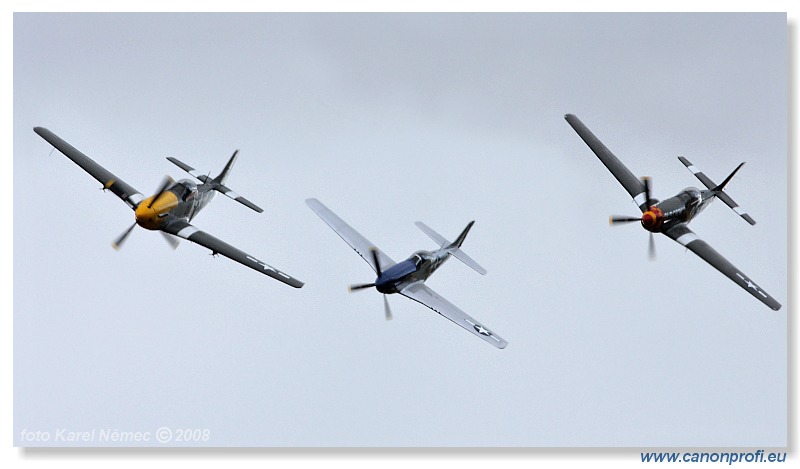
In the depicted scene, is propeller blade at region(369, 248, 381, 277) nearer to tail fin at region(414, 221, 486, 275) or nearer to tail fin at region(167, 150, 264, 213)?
tail fin at region(414, 221, 486, 275)

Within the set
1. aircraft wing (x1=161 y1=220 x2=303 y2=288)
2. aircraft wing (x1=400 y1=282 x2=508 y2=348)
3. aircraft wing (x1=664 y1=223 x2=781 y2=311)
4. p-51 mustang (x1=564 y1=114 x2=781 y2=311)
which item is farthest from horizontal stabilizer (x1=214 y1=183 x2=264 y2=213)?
aircraft wing (x1=664 y1=223 x2=781 y2=311)

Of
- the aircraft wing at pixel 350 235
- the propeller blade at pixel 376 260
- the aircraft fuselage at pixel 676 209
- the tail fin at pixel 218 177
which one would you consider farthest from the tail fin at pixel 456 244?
the tail fin at pixel 218 177

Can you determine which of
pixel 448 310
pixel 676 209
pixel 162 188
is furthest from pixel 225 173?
pixel 676 209

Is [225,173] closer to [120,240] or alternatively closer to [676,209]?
[120,240]

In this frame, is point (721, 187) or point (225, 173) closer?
point (721, 187)

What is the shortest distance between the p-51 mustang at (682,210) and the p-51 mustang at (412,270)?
3.25 m

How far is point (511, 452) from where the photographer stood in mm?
17438

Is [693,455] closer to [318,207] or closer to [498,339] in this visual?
[498,339]

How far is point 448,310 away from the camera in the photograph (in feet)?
56.2

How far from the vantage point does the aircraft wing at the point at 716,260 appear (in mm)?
16594

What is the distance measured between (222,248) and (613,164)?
26.4 feet

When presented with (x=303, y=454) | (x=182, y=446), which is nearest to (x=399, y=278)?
(x=303, y=454)

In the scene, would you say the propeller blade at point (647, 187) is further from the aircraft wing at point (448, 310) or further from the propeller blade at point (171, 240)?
the propeller blade at point (171, 240)
